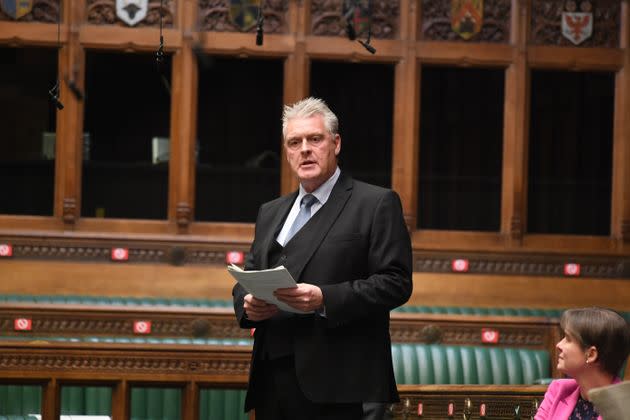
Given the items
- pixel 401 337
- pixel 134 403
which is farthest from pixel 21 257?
pixel 134 403

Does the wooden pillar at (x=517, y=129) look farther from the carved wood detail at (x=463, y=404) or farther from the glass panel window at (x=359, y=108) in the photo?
the carved wood detail at (x=463, y=404)

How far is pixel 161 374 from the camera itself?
516cm

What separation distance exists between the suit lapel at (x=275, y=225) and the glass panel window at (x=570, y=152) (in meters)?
7.67

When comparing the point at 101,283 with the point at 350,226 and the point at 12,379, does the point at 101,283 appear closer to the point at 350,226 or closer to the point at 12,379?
the point at 12,379

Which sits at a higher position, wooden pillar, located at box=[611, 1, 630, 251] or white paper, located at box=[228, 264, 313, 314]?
wooden pillar, located at box=[611, 1, 630, 251]

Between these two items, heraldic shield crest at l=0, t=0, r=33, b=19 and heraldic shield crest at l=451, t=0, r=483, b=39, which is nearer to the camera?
heraldic shield crest at l=0, t=0, r=33, b=19

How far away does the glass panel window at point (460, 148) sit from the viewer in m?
11.0

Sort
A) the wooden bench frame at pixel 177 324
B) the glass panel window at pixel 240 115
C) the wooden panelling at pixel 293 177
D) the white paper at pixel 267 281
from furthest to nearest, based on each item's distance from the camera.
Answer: the glass panel window at pixel 240 115, the wooden panelling at pixel 293 177, the wooden bench frame at pixel 177 324, the white paper at pixel 267 281

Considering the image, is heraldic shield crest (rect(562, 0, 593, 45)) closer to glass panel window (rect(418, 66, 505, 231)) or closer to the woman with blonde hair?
glass panel window (rect(418, 66, 505, 231))

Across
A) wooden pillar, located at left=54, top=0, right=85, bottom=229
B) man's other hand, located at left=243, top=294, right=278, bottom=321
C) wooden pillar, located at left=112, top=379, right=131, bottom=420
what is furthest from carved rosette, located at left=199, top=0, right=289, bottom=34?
man's other hand, located at left=243, top=294, right=278, bottom=321

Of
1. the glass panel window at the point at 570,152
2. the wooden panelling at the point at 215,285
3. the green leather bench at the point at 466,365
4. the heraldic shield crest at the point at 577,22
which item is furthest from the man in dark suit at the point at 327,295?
the heraldic shield crest at the point at 577,22

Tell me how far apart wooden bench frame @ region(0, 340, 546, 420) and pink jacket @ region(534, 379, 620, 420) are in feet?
4.53

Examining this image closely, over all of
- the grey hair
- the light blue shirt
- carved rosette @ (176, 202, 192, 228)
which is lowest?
carved rosette @ (176, 202, 192, 228)

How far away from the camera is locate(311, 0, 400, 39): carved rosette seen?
10.8 meters
